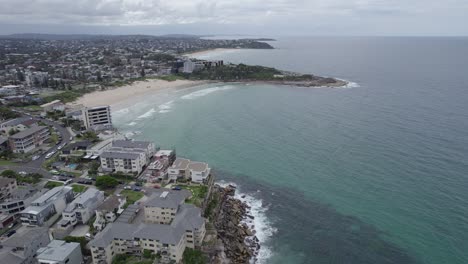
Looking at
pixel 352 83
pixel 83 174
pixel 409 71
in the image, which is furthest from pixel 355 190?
pixel 409 71

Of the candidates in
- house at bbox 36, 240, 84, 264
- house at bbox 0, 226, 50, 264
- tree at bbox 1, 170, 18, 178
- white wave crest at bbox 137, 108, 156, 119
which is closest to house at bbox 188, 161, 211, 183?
house at bbox 36, 240, 84, 264

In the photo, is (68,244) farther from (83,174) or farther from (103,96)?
(103,96)

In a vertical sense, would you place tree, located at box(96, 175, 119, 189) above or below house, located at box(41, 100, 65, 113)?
below

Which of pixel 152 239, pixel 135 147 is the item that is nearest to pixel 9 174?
pixel 135 147

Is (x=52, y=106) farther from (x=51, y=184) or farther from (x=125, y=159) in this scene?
(x=125, y=159)

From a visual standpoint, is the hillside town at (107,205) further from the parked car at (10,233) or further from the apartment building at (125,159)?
the apartment building at (125,159)

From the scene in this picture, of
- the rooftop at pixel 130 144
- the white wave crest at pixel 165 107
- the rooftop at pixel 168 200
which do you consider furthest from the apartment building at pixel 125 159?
the white wave crest at pixel 165 107

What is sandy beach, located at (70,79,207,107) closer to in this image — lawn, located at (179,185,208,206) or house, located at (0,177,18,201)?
house, located at (0,177,18,201)
